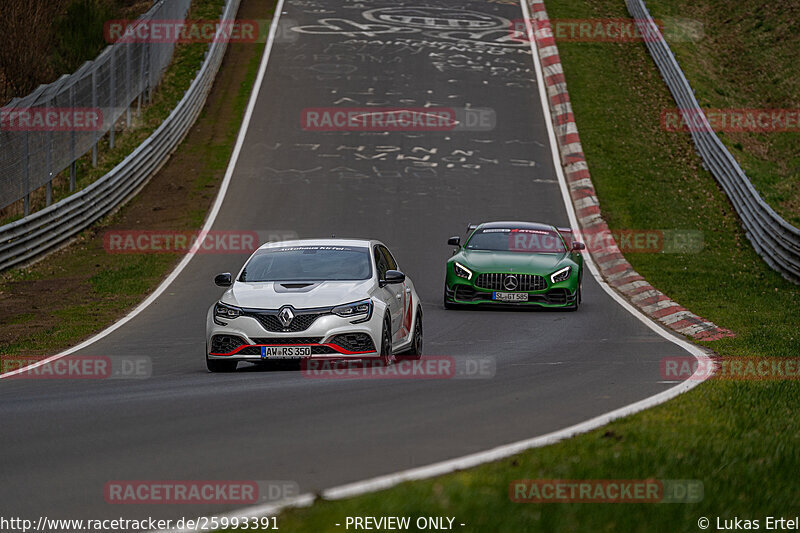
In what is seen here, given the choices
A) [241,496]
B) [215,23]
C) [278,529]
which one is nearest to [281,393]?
[241,496]

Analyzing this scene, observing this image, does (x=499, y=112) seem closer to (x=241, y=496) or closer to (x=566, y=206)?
(x=566, y=206)

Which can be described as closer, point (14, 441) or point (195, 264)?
point (14, 441)

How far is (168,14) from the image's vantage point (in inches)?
1649

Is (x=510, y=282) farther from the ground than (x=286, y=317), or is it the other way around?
(x=286, y=317)

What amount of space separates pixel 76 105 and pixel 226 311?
1737cm

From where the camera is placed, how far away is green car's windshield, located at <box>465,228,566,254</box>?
67.6 ft

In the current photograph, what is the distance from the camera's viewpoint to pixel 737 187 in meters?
29.6

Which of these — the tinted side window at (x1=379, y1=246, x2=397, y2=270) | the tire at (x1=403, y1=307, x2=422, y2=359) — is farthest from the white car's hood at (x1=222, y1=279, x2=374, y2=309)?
the tinted side window at (x1=379, y1=246, x2=397, y2=270)

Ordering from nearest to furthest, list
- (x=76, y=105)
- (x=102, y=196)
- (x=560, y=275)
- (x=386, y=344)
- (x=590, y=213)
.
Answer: (x=386, y=344) < (x=560, y=275) < (x=102, y=196) < (x=76, y=105) < (x=590, y=213)

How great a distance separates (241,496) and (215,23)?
1669 inches

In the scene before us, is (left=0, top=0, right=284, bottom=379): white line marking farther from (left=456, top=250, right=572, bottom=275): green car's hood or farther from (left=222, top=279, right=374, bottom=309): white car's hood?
(left=456, top=250, right=572, bottom=275): green car's hood

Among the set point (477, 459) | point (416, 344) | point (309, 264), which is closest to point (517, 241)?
point (416, 344)

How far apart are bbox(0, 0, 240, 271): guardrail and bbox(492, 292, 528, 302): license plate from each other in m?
9.42

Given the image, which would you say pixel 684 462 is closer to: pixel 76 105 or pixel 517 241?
pixel 517 241
